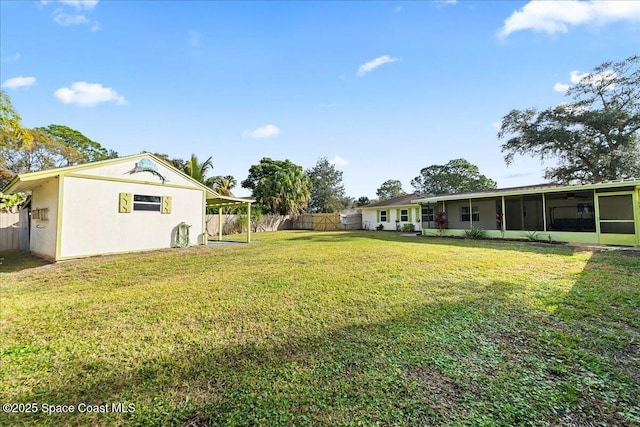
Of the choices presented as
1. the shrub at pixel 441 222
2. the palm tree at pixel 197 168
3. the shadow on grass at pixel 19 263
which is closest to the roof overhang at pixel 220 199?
the shadow on grass at pixel 19 263

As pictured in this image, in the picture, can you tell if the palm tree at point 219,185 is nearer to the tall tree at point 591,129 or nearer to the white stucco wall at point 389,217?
the white stucco wall at point 389,217

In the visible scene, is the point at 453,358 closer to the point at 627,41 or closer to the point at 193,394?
the point at 193,394

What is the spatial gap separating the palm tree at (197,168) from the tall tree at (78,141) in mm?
9945

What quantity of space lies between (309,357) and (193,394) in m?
1.04

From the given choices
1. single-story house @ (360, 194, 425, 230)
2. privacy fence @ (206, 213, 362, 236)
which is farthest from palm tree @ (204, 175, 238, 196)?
single-story house @ (360, 194, 425, 230)

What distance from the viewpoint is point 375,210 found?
79.3 feet

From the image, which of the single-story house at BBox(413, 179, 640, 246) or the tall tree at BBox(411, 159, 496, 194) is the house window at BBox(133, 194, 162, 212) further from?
the tall tree at BBox(411, 159, 496, 194)

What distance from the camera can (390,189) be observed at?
1777 inches

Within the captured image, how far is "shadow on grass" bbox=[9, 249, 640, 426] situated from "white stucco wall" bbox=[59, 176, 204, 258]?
27.0 feet

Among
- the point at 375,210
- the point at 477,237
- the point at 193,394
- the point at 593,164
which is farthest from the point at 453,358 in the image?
the point at 593,164

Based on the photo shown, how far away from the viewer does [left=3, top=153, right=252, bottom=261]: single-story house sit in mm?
8367

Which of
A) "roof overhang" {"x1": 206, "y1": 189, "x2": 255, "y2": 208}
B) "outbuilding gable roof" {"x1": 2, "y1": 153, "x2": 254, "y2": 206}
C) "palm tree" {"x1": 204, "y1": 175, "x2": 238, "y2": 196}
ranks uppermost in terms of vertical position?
"palm tree" {"x1": 204, "y1": 175, "x2": 238, "y2": 196}

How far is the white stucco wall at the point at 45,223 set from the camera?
8414 mm

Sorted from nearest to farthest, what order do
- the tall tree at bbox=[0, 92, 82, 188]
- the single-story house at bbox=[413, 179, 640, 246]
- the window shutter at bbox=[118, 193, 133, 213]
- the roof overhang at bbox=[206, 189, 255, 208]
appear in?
the window shutter at bbox=[118, 193, 133, 213] → the single-story house at bbox=[413, 179, 640, 246] → the roof overhang at bbox=[206, 189, 255, 208] → the tall tree at bbox=[0, 92, 82, 188]
